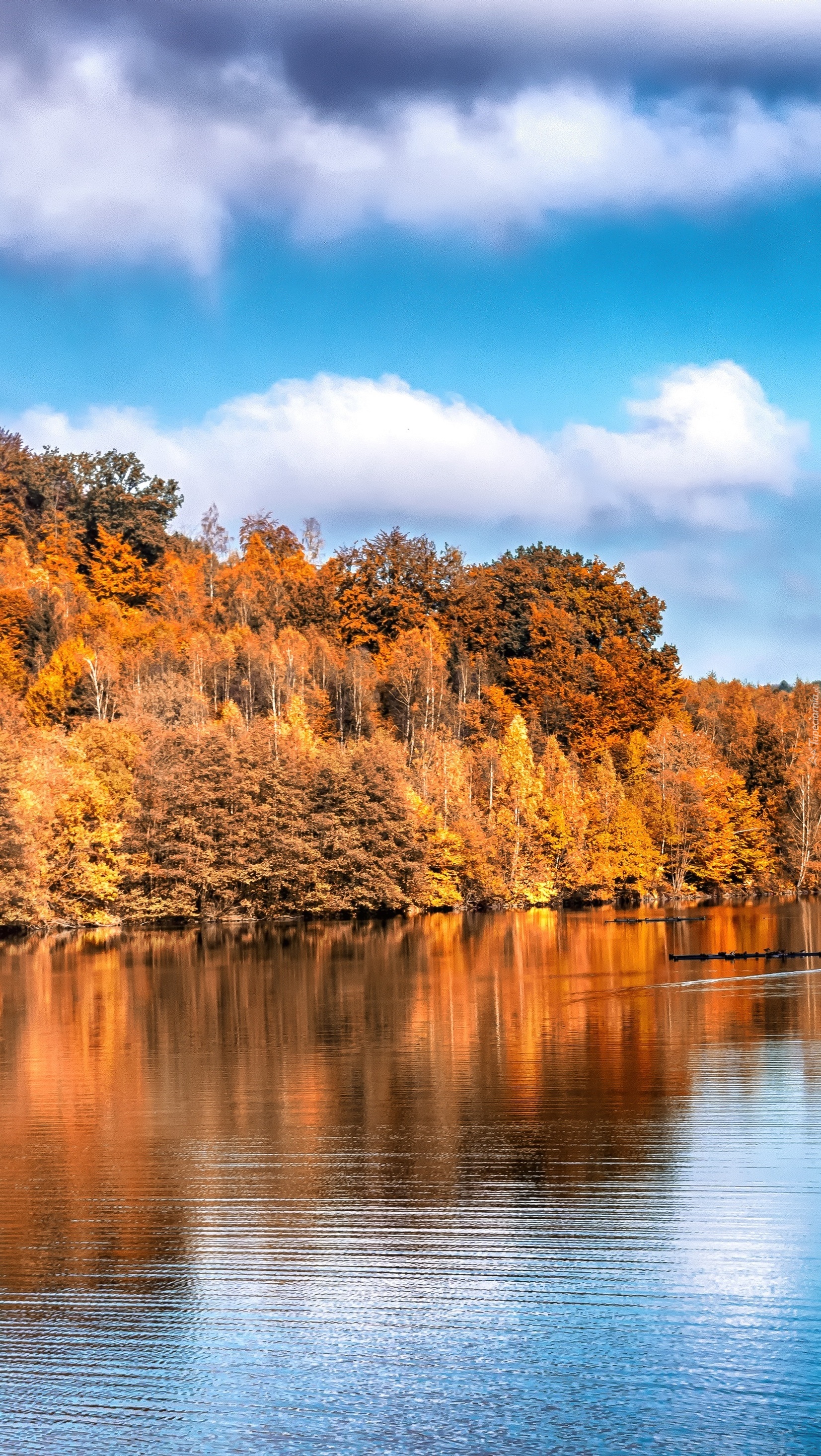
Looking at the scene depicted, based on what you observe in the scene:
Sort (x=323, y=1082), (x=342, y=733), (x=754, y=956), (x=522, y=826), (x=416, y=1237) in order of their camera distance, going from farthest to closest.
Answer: (x=342, y=733), (x=522, y=826), (x=754, y=956), (x=323, y=1082), (x=416, y=1237)

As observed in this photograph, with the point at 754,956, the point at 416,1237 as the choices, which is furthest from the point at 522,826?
the point at 416,1237

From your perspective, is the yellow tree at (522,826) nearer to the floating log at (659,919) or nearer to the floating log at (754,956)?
the floating log at (659,919)

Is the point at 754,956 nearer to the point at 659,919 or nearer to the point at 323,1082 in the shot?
the point at 323,1082

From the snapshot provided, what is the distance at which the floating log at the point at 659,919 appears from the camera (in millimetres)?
60875

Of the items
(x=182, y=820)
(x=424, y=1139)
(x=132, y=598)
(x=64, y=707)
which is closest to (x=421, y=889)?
(x=182, y=820)

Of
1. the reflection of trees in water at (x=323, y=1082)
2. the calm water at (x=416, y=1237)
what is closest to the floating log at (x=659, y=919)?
the reflection of trees in water at (x=323, y=1082)

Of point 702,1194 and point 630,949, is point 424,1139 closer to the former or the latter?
point 702,1194

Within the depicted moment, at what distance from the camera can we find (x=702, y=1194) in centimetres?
1372

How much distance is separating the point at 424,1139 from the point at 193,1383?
278 inches

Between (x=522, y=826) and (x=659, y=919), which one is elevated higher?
(x=522, y=826)

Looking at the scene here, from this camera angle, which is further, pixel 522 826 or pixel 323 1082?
pixel 522 826

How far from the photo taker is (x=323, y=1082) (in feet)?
68.2

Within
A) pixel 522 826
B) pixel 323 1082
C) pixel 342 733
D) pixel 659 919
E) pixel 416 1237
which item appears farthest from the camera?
pixel 342 733

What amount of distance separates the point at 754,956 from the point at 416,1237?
27.0 metres
